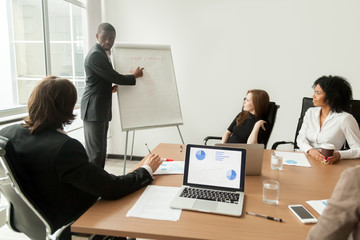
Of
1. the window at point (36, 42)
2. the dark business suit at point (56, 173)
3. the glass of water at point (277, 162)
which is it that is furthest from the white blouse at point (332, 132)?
the window at point (36, 42)

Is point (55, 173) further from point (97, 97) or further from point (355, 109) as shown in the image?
point (355, 109)

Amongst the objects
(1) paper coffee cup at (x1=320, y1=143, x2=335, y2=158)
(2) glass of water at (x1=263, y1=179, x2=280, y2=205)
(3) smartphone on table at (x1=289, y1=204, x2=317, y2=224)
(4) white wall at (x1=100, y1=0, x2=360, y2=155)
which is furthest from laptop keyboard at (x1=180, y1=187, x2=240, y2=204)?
(4) white wall at (x1=100, y1=0, x2=360, y2=155)

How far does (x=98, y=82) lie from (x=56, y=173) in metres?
1.91

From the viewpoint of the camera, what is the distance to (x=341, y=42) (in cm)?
335

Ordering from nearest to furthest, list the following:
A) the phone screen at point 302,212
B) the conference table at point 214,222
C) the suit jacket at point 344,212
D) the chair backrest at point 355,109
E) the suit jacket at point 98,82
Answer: the suit jacket at point 344,212 → the conference table at point 214,222 → the phone screen at point 302,212 → the chair backrest at point 355,109 → the suit jacket at point 98,82

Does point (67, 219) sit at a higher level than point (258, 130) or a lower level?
lower

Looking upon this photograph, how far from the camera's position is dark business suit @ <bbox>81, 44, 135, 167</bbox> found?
9.33 feet

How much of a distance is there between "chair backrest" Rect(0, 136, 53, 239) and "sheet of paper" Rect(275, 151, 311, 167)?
4.83 ft

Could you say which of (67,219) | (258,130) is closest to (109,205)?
(67,219)

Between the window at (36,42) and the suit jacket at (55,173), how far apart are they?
5.39ft

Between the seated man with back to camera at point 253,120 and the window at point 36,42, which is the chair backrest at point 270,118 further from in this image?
the window at point 36,42

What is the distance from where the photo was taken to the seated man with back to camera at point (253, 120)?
2.46 metres

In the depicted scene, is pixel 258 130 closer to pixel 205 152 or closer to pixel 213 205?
pixel 205 152

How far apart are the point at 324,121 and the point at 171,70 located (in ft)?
5.36
